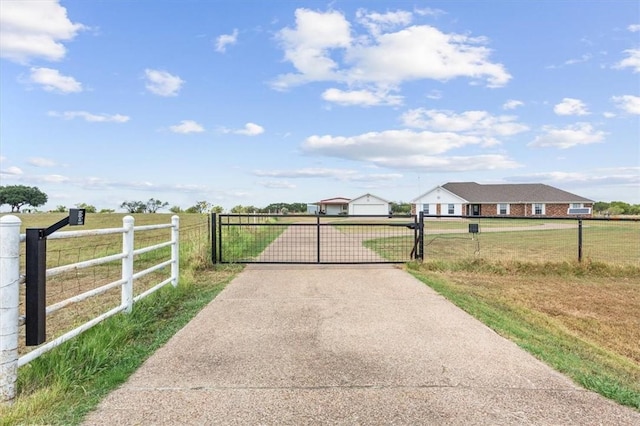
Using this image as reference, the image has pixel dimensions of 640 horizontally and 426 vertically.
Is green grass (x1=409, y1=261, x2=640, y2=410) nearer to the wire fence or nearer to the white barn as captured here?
the wire fence

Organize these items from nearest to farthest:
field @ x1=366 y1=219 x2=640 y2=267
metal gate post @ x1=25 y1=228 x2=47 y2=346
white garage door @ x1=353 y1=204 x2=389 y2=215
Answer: metal gate post @ x1=25 y1=228 x2=47 y2=346, field @ x1=366 y1=219 x2=640 y2=267, white garage door @ x1=353 y1=204 x2=389 y2=215

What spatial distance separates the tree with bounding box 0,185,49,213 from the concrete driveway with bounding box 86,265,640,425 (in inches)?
2678

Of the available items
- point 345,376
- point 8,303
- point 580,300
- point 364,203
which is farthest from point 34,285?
point 364,203

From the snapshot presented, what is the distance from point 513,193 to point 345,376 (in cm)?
5181

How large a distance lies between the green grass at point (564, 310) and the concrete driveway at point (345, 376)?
1.03ft

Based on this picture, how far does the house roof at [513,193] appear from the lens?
4805 cm

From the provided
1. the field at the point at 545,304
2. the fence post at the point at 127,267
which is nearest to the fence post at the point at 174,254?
the field at the point at 545,304

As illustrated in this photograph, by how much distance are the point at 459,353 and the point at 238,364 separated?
83.4 inches

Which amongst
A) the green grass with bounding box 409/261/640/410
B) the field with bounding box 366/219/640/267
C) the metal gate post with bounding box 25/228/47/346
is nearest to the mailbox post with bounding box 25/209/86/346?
the metal gate post with bounding box 25/228/47/346

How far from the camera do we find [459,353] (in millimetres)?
3906

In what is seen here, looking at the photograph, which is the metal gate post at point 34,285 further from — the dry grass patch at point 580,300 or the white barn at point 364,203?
the white barn at point 364,203

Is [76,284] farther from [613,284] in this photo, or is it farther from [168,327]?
[613,284]

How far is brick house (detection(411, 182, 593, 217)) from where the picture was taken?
157ft

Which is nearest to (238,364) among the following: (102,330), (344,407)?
(344,407)
